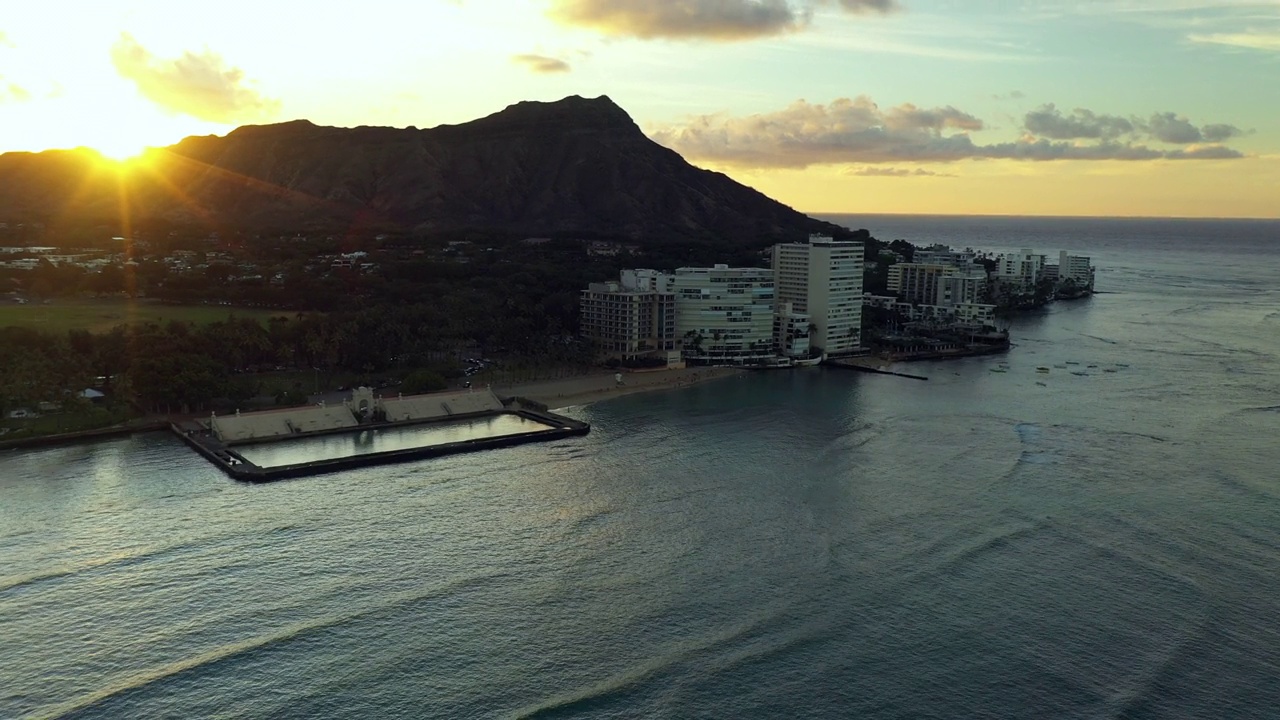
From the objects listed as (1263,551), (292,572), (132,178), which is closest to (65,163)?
(132,178)

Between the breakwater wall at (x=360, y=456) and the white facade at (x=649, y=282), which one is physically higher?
the white facade at (x=649, y=282)

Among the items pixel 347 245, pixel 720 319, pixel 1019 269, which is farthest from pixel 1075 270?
pixel 347 245

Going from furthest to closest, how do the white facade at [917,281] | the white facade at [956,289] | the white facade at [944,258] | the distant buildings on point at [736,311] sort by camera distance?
the white facade at [944,258] < the white facade at [917,281] < the white facade at [956,289] < the distant buildings on point at [736,311]

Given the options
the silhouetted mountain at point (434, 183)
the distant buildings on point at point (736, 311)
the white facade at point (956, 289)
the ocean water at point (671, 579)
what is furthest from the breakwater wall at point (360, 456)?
the silhouetted mountain at point (434, 183)

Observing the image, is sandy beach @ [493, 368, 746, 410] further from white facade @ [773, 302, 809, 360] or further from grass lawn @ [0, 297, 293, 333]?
grass lawn @ [0, 297, 293, 333]

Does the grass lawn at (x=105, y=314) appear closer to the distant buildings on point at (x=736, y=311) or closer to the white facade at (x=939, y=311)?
the distant buildings on point at (x=736, y=311)

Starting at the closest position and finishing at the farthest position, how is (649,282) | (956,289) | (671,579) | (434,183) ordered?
(671,579), (649,282), (956,289), (434,183)

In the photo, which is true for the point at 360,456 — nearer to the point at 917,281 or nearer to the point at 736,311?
the point at 736,311
